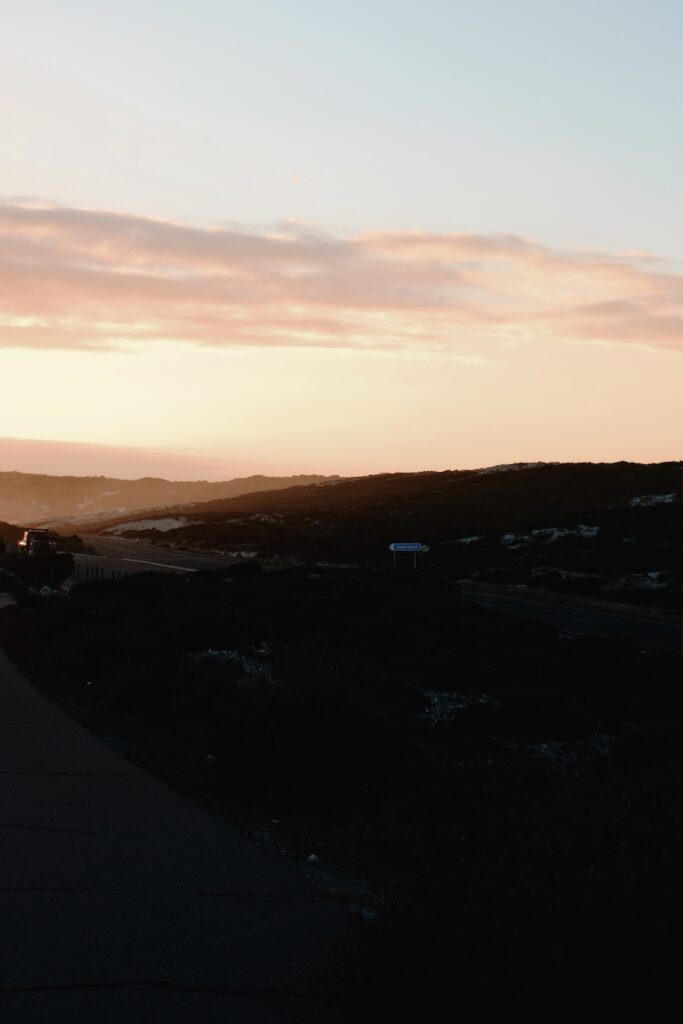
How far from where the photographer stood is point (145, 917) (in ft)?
19.9

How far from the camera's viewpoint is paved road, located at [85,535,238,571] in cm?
6338

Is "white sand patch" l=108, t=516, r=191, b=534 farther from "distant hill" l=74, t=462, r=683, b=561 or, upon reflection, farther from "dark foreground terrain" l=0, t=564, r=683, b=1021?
"dark foreground terrain" l=0, t=564, r=683, b=1021

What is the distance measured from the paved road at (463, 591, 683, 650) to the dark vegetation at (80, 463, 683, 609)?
441cm

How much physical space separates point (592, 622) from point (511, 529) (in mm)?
38860

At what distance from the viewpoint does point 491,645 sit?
22016 mm

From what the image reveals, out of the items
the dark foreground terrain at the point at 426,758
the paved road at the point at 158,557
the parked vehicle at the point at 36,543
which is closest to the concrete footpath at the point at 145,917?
the dark foreground terrain at the point at 426,758

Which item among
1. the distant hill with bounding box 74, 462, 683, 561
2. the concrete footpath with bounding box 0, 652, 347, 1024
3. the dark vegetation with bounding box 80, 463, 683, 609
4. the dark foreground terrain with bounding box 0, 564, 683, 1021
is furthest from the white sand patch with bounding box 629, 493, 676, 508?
the concrete footpath with bounding box 0, 652, 347, 1024

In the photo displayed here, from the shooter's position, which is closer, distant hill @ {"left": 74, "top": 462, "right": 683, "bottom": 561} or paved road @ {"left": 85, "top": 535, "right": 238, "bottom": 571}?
paved road @ {"left": 85, "top": 535, "right": 238, "bottom": 571}

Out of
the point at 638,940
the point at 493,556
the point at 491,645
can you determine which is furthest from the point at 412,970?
the point at 493,556

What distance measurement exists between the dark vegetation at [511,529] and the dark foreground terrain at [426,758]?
856 inches

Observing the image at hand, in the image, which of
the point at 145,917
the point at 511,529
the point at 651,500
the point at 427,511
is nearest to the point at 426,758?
the point at 145,917

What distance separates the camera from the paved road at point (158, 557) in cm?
6338

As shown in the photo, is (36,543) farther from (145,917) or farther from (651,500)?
(651,500)

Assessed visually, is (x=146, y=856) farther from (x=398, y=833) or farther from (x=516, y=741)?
(x=516, y=741)
